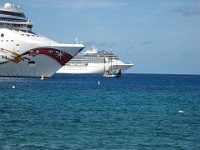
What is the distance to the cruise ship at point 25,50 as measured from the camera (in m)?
72.8

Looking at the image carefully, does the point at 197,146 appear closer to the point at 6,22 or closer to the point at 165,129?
the point at 165,129

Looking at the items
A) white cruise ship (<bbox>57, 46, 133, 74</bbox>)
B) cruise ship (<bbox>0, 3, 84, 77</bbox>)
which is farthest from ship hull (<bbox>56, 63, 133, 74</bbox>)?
cruise ship (<bbox>0, 3, 84, 77</bbox>)

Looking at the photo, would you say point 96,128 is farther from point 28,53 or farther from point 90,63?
point 90,63

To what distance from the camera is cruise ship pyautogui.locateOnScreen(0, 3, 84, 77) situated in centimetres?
7281

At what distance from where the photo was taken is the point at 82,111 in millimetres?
33344

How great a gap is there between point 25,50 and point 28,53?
0.70 meters

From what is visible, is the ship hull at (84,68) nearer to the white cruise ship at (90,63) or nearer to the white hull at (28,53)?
the white cruise ship at (90,63)

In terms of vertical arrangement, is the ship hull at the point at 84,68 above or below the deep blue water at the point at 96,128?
above

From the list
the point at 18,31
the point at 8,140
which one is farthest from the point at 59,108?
the point at 18,31

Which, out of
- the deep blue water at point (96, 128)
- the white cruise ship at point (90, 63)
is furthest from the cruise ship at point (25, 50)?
the white cruise ship at point (90, 63)

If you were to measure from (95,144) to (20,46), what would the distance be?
54231 mm

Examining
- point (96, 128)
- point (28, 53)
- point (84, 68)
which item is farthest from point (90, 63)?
point (96, 128)

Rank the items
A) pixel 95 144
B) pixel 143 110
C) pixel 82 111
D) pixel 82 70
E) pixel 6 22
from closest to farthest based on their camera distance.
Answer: pixel 95 144, pixel 82 111, pixel 143 110, pixel 6 22, pixel 82 70

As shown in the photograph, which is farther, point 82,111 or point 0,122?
point 82,111
